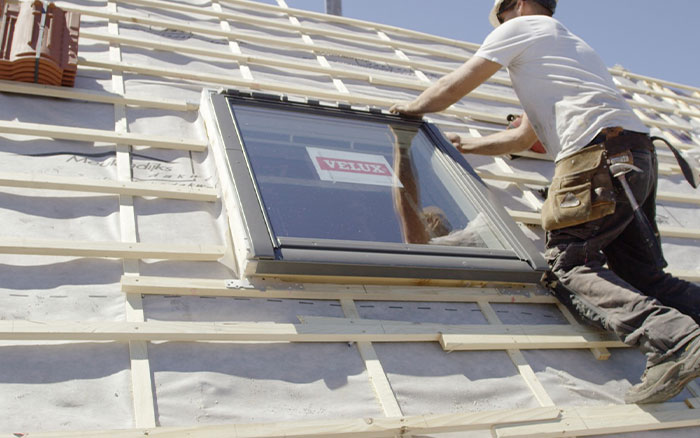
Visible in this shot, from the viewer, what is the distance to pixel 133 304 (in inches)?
96.8

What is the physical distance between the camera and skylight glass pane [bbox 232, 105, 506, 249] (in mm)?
3020

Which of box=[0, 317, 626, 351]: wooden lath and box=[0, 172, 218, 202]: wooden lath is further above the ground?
box=[0, 172, 218, 202]: wooden lath

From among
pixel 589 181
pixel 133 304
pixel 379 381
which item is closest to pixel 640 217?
pixel 589 181

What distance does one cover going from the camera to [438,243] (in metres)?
3.15

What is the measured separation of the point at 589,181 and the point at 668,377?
934 mm

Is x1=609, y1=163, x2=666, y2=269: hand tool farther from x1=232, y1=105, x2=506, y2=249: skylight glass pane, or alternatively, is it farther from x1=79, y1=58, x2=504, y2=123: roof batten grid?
x1=79, y1=58, x2=504, y2=123: roof batten grid

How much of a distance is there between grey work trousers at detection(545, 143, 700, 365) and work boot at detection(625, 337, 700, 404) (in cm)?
4

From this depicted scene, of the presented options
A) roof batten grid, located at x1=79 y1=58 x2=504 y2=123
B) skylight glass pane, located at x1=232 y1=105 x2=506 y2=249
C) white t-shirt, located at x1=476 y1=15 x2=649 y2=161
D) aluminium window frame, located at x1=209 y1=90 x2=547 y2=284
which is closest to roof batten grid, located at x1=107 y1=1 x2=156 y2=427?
roof batten grid, located at x1=79 y1=58 x2=504 y2=123

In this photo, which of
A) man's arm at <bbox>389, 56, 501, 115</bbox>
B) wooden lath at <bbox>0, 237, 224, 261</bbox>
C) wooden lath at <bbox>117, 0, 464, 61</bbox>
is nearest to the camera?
wooden lath at <bbox>0, 237, 224, 261</bbox>

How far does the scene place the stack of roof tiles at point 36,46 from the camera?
3678 mm

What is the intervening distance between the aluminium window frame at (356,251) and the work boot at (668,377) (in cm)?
67

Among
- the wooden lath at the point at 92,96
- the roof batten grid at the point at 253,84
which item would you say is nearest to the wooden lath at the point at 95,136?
the wooden lath at the point at 92,96

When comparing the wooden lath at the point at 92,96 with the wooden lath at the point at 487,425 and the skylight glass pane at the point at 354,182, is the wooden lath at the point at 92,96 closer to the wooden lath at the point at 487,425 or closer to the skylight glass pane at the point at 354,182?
the skylight glass pane at the point at 354,182

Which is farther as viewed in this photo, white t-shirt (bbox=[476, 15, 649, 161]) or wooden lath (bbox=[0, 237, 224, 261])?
white t-shirt (bbox=[476, 15, 649, 161])
